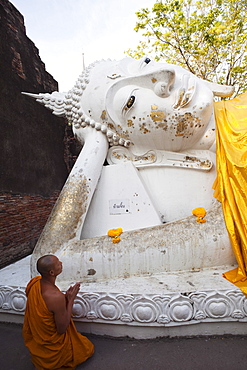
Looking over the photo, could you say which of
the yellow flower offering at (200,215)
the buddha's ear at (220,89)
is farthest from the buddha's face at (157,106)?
the yellow flower offering at (200,215)

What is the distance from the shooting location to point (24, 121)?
5473 mm

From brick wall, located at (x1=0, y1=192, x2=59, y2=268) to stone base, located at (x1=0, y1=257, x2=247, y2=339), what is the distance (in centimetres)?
311

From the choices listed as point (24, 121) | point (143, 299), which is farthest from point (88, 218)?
point (24, 121)

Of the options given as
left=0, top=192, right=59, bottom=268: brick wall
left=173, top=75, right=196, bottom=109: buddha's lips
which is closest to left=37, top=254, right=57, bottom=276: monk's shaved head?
left=173, top=75, right=196, bottom=109: buddha's lips

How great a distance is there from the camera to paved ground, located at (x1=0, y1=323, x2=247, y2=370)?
150 centimetres

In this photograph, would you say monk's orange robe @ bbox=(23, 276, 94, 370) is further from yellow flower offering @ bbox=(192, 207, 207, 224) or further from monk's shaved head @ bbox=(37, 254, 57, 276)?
yellow flower offering @ bbox=(192, 207, 207, 224)

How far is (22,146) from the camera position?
210 inches

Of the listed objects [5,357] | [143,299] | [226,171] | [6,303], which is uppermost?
[226,171]

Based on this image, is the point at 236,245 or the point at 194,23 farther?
the point at 194,23

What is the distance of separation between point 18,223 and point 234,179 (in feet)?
13.8

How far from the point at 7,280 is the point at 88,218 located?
885 mm

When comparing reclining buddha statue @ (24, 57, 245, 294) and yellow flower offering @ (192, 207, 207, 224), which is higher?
reclining buddha statue @ (24, 57, 245, 294)

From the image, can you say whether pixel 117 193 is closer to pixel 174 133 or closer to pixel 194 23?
pixel 174 133

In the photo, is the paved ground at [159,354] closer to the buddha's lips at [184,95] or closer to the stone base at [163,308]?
the stone base at [163,308]
